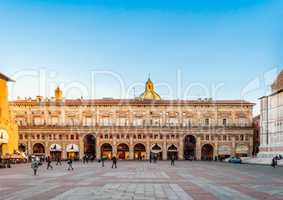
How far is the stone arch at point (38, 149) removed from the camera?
4200 inches

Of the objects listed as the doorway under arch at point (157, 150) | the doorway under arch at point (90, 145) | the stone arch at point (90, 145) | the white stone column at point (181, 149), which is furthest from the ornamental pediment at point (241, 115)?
the doorway under arch at point (90, 145)

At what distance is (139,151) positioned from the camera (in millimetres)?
108062

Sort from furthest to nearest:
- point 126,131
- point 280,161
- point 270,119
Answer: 1. point 126,131
2. point 270,119
3. point 280,161

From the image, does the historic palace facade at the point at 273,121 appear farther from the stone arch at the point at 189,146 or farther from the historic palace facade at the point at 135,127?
the stone arch at the point at 189,146

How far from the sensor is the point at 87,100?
10888 cm

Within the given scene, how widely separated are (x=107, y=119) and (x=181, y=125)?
53.7 feet

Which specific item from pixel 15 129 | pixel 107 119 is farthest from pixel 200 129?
pixel 15 129

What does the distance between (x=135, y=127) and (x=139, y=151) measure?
5768 millimetres

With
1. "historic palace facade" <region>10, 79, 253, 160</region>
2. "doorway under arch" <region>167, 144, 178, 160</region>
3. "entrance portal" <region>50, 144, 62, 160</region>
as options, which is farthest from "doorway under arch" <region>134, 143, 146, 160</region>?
"entrance portal" <region>50, 144, 62, 160</region>

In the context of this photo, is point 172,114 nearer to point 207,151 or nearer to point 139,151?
point 139,151

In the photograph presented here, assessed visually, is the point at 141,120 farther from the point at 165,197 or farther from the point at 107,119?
the point at 165,197

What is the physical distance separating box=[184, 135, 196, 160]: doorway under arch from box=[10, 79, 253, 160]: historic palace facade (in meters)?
1.32

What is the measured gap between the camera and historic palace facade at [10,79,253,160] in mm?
106250

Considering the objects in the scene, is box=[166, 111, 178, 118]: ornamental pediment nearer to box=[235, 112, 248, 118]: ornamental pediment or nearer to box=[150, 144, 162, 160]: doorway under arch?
box=[150, 144, 162, 160]: doorway under arch
